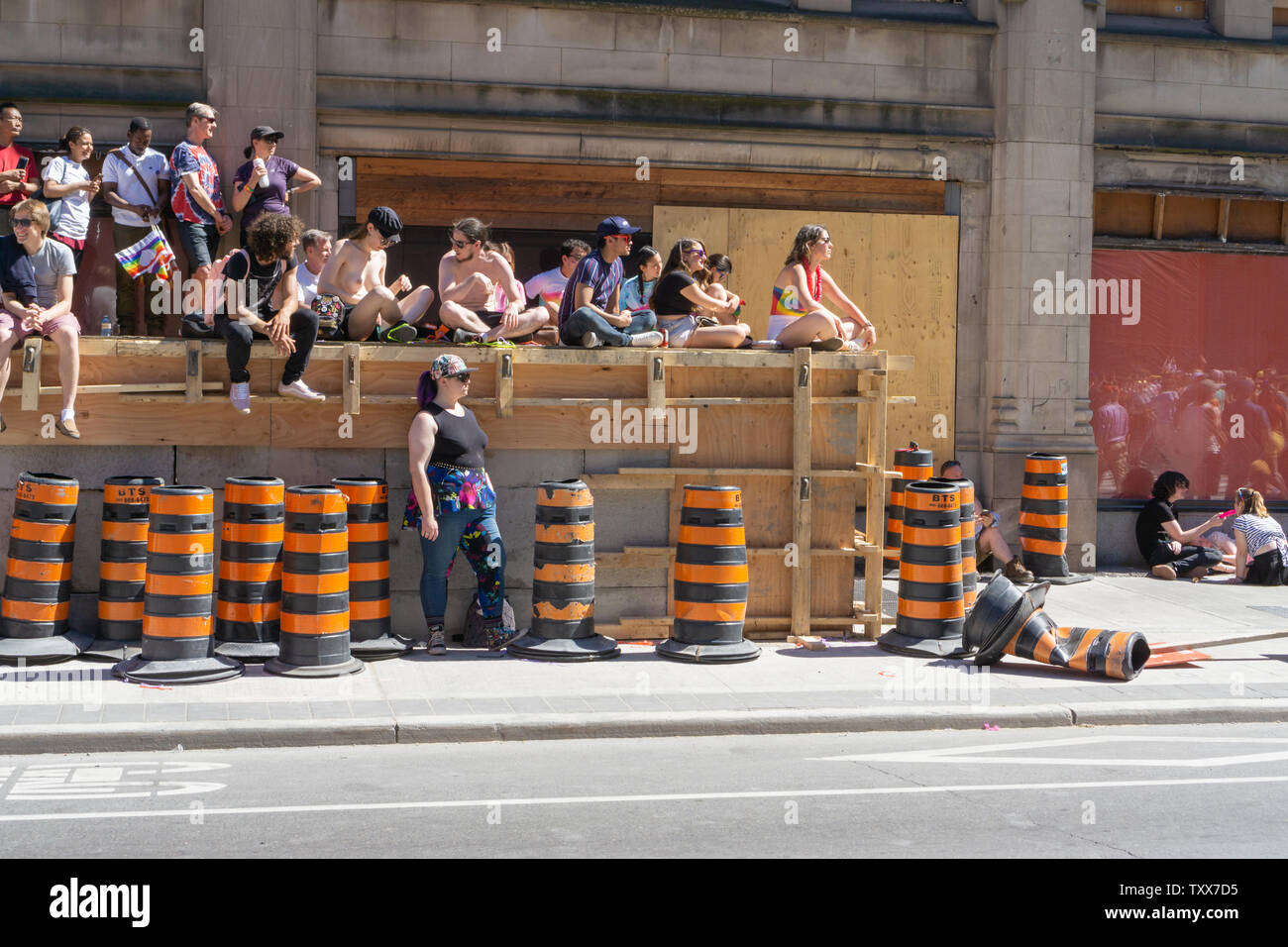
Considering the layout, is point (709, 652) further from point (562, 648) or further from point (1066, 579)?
point (1066, 579)

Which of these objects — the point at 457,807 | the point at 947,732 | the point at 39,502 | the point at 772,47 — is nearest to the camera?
the point at 457,807

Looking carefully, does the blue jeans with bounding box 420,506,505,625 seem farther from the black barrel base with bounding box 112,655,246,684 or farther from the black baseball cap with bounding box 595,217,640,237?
the black baseball cap with bounding box 595,217,640,237

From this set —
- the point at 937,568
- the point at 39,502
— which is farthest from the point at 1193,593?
the point at 39,502

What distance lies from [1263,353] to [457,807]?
13410mm

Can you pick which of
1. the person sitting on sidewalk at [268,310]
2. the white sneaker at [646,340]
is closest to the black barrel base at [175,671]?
the person sitting on sidewalk at [268,310]

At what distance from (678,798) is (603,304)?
540cm

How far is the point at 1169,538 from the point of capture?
15547 millimetres

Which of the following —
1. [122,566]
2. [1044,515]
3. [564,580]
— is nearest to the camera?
[122,566]

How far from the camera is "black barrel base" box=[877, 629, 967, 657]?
10.6 meters

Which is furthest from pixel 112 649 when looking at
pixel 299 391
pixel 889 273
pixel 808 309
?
pixel 889 273

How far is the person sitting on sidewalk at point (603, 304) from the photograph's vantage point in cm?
1091

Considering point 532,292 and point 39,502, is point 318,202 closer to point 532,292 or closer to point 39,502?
point 532,292

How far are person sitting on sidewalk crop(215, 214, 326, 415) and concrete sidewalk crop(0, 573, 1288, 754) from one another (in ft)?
6.77
